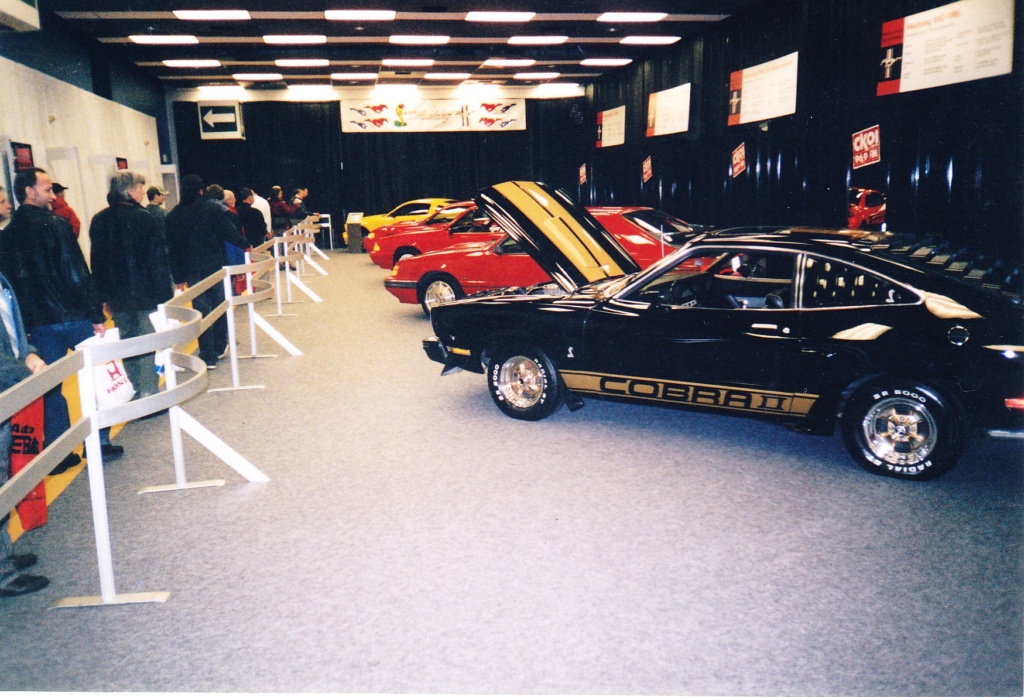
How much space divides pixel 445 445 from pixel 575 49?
46.1 ft

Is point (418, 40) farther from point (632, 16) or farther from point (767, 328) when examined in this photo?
point (767, 328)

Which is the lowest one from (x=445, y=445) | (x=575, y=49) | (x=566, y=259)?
(x=445, y=445)

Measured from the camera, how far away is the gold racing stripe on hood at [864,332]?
4.23 m

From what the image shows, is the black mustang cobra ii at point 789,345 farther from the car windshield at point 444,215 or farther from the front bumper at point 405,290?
the car windshield at point 444,215

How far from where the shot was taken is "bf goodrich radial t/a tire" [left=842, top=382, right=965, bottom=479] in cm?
414

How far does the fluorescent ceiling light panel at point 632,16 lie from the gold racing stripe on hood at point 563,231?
7.56 meters

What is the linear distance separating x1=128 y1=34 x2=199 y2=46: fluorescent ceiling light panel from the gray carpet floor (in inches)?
461

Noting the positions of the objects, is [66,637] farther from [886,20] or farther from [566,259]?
[886,20]

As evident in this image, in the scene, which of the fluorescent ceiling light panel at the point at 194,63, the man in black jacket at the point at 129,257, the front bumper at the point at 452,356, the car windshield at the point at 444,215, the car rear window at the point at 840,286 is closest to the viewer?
the car rear window at the point at 840,286

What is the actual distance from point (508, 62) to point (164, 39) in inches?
313

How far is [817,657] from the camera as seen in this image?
2.74 metres

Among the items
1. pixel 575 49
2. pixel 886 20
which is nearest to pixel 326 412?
pixel 886 20

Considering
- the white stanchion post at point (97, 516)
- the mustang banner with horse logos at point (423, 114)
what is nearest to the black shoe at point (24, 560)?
the white stanchion post at point (97, 516)

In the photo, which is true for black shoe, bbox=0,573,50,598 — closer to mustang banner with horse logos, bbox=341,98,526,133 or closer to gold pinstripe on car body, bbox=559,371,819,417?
gold pinstripe on car body, bbox=559,371,819,417
